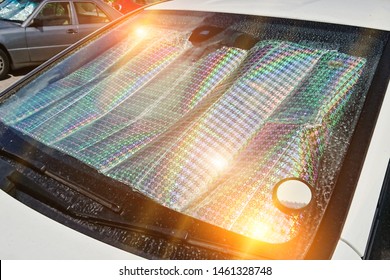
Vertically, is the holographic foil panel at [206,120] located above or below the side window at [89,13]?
above

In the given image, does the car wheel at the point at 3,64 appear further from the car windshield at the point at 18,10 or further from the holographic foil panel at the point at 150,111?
the holographic foil panel at the point at 150,111

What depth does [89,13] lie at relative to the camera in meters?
6.93

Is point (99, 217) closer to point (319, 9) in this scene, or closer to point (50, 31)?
point (319, 9)

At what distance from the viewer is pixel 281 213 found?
3.71 feet

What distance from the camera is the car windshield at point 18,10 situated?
641cm

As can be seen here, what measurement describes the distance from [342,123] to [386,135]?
14 centimetres

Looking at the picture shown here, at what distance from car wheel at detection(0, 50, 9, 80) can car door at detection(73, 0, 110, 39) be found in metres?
1.25

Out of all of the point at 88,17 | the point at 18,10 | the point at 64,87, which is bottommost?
the point at 88,17

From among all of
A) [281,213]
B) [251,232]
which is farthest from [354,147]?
Result: [251,232]

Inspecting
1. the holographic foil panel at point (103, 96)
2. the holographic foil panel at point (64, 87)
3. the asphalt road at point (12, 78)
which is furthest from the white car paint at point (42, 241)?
the asphalt road at point (12, 78)

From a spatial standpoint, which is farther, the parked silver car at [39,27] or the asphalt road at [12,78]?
the parked silver car at [39,27]

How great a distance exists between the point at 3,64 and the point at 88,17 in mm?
1664

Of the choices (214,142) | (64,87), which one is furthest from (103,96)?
(214,142)

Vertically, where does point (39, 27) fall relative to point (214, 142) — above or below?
below
